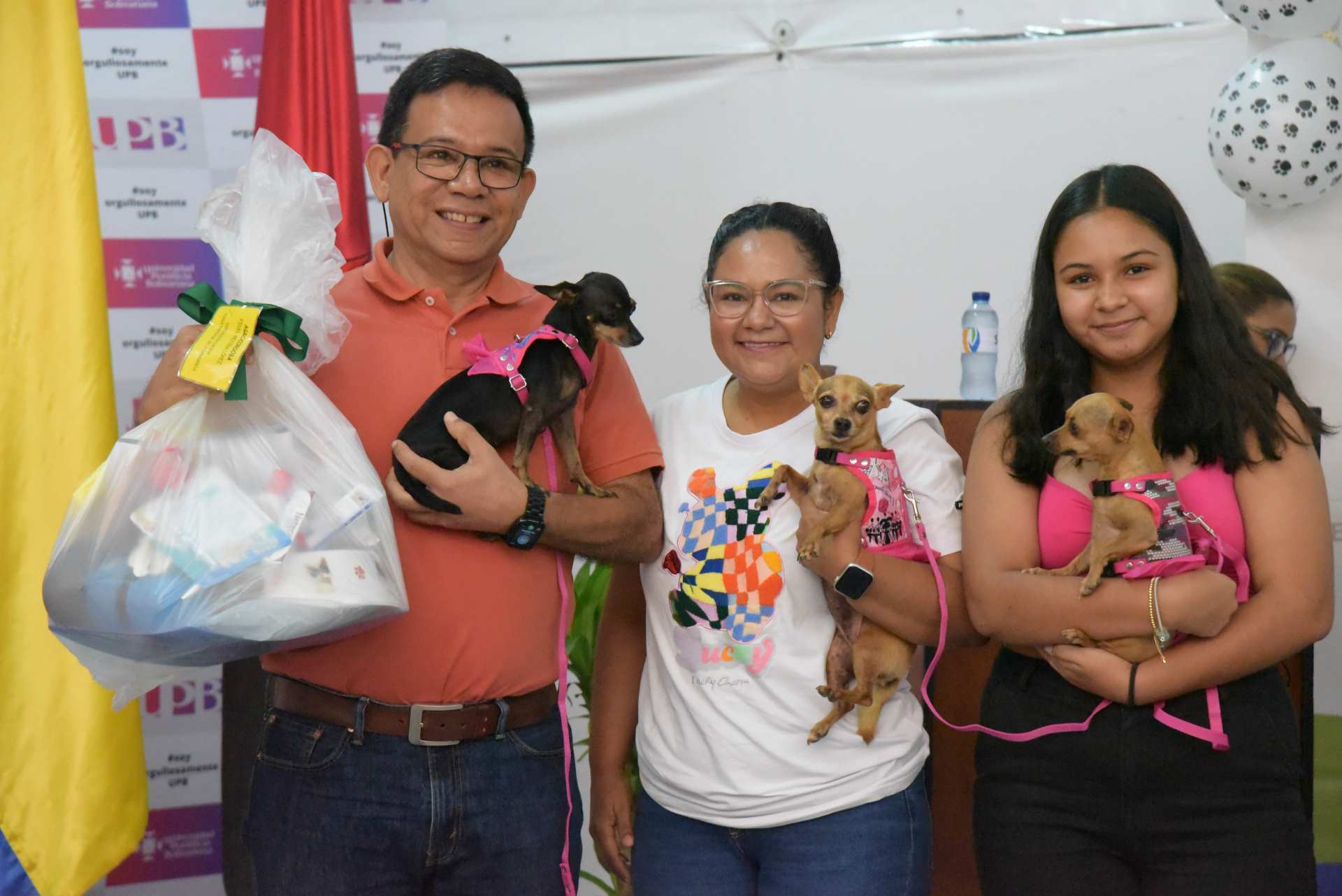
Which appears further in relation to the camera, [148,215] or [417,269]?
[148,215]

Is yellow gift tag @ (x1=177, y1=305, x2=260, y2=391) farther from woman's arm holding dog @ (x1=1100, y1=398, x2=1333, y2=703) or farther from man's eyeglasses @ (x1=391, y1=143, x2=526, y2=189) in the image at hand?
woman's arm holding dog @ (x1=1100, y1=398, x2=1333, y2=703)

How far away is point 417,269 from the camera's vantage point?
1.81 meters

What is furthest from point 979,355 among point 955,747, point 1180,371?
point 1180,371

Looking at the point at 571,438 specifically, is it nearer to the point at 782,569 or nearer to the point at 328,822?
the point at 782,569

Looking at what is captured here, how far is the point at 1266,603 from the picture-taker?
1.58m

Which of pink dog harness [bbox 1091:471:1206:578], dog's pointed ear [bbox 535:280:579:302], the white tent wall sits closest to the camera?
pink dog harness [bbox 1091:471:1206:578]

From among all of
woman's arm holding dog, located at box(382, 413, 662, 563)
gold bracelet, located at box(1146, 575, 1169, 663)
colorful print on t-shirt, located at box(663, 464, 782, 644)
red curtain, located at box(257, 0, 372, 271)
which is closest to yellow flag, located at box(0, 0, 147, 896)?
red curtain, located at box(257, 0, 372, 271)

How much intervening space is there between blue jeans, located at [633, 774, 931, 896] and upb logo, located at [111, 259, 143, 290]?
2.57 meters

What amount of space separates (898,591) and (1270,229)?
7.40 feet

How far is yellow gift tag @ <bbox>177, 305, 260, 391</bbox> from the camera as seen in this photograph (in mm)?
1480

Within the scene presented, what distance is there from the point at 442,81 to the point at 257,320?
1.58 ft

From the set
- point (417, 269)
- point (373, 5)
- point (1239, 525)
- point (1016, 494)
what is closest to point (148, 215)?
point (373, 5)

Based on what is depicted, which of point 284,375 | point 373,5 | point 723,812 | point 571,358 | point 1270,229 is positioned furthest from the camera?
point 373,5

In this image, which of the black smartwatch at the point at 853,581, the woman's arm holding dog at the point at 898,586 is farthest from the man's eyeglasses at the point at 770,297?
the black smartwatch at the point at 853,581
